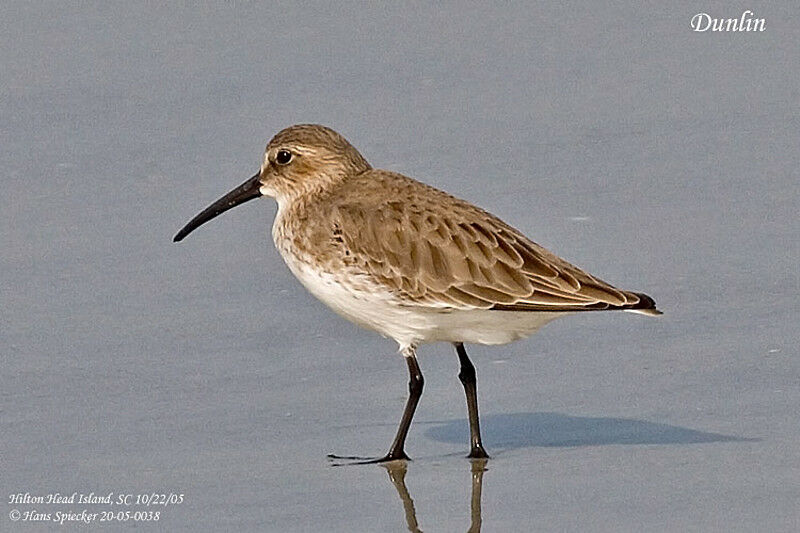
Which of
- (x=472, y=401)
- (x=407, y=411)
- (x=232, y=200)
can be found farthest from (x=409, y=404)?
(x=232, y=200)

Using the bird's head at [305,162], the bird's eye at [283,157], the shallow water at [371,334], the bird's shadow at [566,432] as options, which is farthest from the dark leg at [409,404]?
the bird's eye at [283,157]

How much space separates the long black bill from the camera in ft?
27.3

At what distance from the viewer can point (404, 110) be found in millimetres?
10867

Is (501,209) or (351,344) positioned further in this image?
(501,209)

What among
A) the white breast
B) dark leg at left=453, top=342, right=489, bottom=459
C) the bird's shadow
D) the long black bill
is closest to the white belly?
the white breast

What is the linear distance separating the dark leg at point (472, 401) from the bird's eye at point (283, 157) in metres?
1.20

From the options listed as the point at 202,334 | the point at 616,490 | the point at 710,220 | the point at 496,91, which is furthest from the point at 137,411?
the point at 496,91

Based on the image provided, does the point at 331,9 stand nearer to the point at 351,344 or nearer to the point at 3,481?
the point at 351,344

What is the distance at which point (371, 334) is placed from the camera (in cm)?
874

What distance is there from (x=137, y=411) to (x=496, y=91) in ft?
13.8

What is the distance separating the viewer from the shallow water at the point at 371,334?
6.95m

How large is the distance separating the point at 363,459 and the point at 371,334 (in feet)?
4.83

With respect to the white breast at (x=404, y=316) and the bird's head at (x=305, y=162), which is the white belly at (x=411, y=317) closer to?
the white breast at (x=404, y=316)

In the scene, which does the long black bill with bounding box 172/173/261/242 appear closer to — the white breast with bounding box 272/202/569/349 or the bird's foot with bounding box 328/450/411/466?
the white breast with bounding box 272/202/569/349
